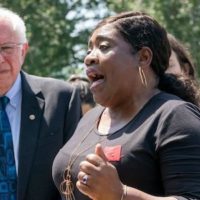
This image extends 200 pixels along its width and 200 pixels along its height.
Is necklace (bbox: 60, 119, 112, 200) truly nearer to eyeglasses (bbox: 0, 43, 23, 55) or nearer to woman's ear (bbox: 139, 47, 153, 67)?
woman's ear (bbox: 139, 47, 153, 67)

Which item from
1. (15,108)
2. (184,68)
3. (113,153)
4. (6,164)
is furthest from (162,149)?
(15,108)

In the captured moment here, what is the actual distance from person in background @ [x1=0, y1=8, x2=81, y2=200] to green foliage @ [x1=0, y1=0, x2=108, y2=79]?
17.5 metres

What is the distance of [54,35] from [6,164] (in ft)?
67.3

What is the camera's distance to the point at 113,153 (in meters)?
3.54

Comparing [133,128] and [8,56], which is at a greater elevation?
[133,128]

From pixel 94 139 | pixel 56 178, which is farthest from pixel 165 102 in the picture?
pixel 56 178

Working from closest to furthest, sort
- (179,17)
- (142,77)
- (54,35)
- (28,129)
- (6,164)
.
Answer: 1. (142,77)
2. (6,164)
3. (28,129)
4. (179,17)
5. (54,35)

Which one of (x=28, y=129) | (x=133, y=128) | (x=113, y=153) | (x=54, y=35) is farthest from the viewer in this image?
(x=54, y=35)

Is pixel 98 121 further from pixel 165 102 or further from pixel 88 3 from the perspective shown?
pixel 88 3

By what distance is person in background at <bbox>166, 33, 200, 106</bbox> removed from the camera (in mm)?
3947

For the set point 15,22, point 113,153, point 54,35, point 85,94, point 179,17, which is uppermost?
point 113,153

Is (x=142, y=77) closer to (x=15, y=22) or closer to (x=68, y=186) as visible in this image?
(x=68, y=186)

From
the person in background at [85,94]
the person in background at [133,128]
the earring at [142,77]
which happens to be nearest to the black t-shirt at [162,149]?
the person in background at [133,128]

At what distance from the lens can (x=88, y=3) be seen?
86.7ft
